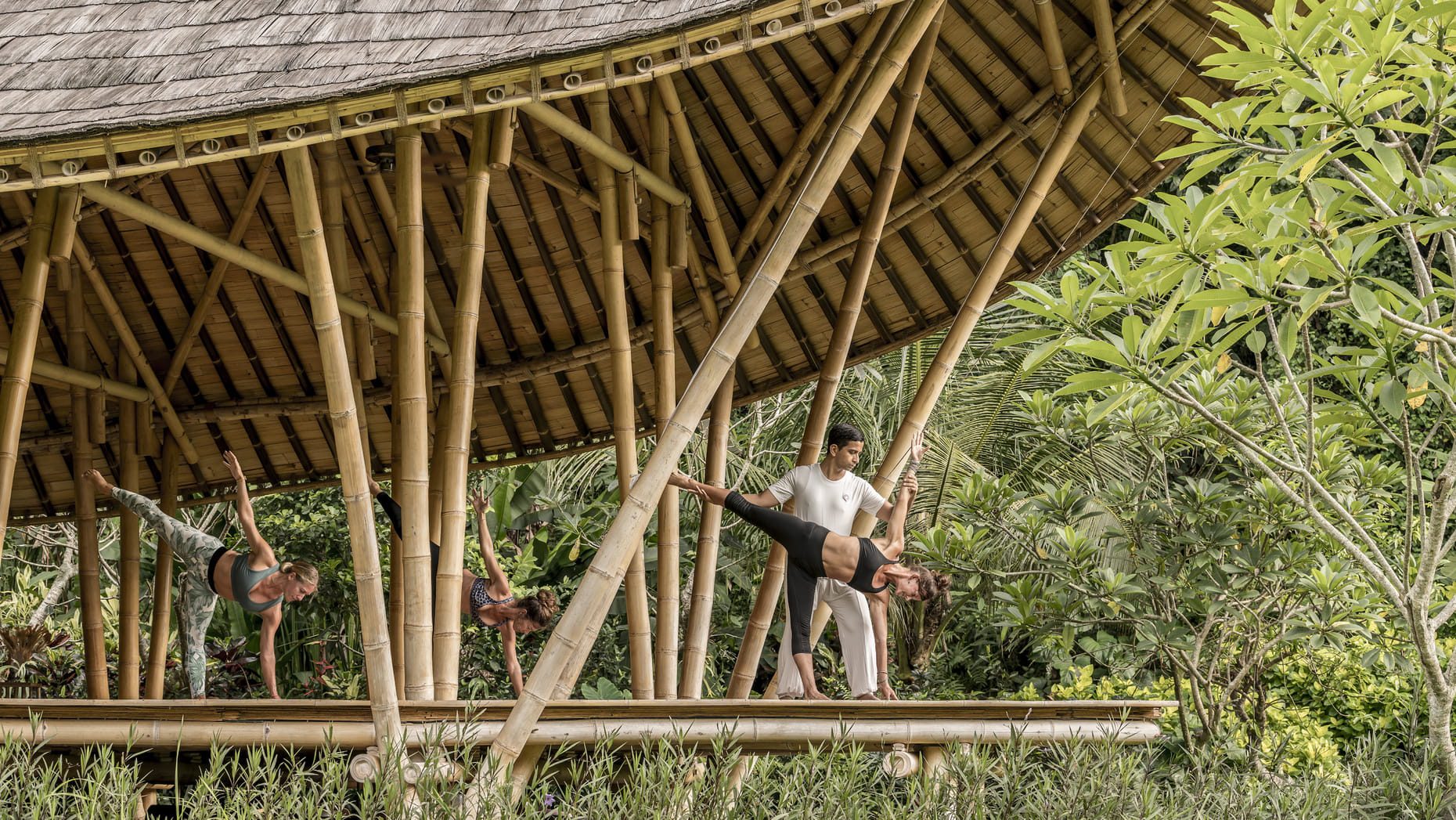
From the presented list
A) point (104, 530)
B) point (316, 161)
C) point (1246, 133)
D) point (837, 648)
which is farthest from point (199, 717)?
point (104, 530)

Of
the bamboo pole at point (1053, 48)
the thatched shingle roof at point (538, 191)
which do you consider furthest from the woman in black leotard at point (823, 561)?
the bamboo pole at point (1053, 48)

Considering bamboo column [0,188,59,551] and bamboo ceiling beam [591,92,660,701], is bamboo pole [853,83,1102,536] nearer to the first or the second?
bamboo ceiling beam [591,92,660,701]

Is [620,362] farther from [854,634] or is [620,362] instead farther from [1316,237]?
[1316,237]

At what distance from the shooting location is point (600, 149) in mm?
5977

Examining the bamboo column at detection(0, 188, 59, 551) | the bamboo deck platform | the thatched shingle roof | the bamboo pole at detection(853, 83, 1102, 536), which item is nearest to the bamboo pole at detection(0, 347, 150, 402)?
the thatched shingle roof

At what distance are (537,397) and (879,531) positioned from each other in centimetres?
241

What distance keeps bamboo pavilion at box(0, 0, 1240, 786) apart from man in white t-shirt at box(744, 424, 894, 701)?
1.59ft

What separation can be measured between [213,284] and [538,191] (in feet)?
6.27

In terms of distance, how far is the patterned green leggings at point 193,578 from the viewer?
6.12 m

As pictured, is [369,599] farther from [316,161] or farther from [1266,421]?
[1266,421]

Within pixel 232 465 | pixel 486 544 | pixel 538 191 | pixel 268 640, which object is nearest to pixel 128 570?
pixel 268 640

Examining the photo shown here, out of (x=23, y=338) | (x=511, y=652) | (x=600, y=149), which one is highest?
(x=600, y=149)

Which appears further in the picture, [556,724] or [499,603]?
[499,603]

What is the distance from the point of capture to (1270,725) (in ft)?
28.5
